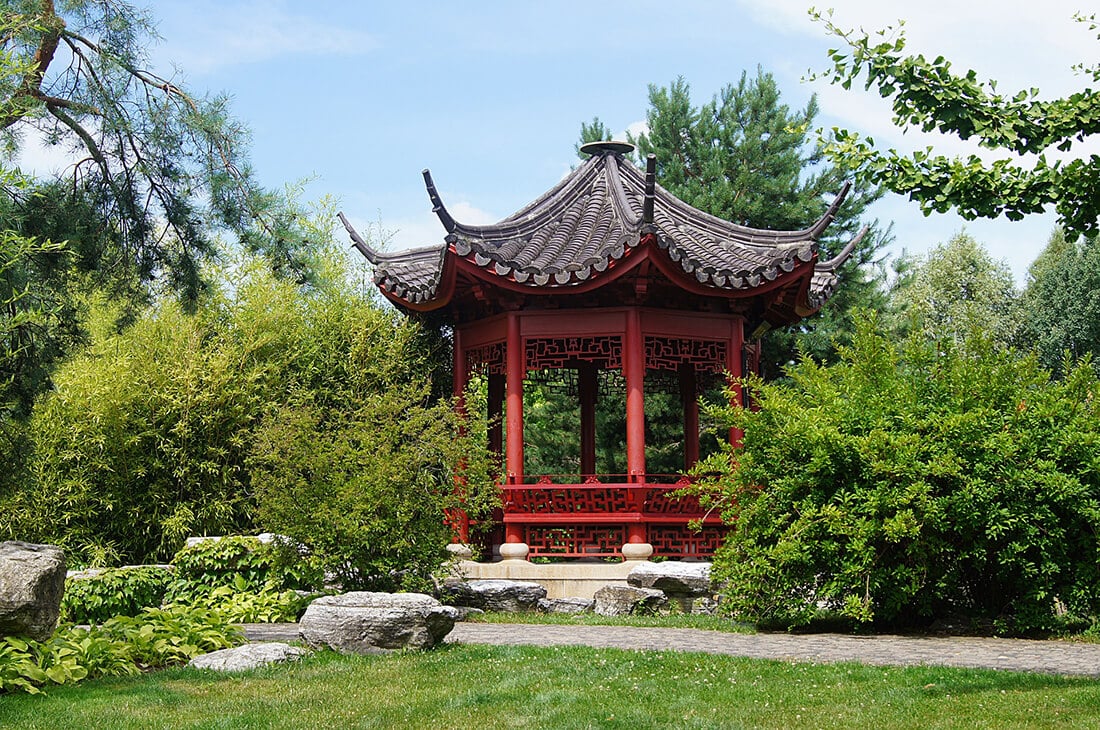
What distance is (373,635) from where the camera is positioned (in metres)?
6.70

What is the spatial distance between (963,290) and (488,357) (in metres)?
23.7

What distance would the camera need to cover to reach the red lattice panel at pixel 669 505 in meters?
10.8

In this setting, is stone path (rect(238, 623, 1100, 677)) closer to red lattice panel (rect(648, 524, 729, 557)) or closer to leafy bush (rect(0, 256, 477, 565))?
red lattice panel (rect(648, 524, 729, 557))

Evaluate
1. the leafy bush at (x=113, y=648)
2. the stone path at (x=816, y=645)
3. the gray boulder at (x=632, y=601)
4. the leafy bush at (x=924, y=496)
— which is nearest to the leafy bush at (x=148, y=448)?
the gray boulder at (x=632, y=601)

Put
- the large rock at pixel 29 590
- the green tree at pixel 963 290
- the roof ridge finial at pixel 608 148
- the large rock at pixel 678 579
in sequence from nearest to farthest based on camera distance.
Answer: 1. the large rock at pixel 29 590
2. the large rock at pixel 678 579
3. the roof ridge finial at pixel 608 148
4. the green tree at pixel 963 290

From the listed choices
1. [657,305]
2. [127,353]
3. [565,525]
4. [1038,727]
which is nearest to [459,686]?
[1038,727]

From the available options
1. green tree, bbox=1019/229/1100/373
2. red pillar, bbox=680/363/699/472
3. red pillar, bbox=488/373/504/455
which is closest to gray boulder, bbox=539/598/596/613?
red pillar, bbox=488/373/504/455

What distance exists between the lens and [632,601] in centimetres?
950

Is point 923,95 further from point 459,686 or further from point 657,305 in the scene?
point 657,305

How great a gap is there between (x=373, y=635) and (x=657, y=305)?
549 centimetres

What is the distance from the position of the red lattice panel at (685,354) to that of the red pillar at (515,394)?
1284mm

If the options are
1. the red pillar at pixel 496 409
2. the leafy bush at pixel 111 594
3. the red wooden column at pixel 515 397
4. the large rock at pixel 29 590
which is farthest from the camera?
the red pillar at pixel 496 409

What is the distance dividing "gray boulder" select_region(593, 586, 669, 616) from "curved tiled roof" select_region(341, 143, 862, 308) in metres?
2.89

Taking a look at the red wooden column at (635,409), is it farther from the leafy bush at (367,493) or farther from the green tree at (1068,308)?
the green tree at (1068,308)
